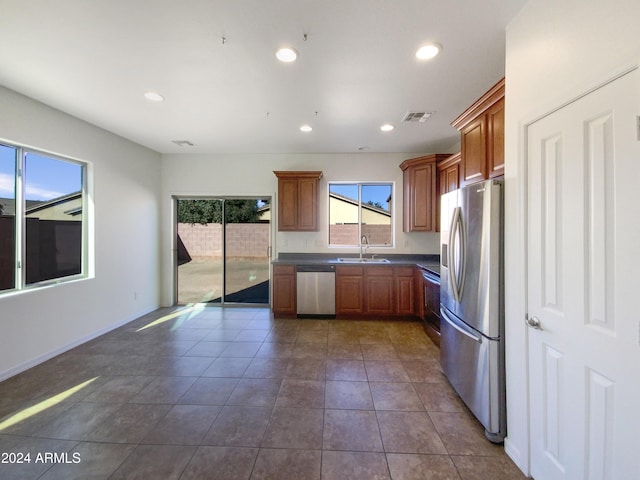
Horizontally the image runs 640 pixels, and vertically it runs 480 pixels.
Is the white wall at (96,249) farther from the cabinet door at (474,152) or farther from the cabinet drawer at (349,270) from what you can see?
the cabinet door at (474,152)

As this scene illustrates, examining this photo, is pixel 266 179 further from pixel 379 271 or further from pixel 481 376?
pixel 481 376

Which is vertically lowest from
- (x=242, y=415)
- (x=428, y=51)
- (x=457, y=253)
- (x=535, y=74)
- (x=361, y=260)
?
(x=242, y=415)

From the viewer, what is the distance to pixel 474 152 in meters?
2.41

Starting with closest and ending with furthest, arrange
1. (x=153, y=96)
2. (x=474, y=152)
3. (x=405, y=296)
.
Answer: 1. (x=474, y=152)
2. (x=153, y=96)
3. (x=405, y=296)

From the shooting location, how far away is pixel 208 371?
2689 millimetres

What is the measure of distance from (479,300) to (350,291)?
249 centimetres

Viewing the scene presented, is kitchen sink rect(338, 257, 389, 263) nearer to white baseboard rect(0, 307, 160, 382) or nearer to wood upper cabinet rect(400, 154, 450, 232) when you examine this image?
wood upper cabinet rect(400, 154, 450, 232)

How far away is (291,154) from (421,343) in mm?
3602

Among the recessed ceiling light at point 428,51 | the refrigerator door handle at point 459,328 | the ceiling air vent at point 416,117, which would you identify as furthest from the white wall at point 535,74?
the ceiling air vent at point 416,117

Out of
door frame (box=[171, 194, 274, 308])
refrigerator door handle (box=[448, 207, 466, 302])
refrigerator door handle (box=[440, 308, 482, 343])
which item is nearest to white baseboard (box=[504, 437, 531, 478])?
refrigerator door handle (box=[440, 308, 482, 343])

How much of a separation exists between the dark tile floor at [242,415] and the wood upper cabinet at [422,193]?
1.83 m

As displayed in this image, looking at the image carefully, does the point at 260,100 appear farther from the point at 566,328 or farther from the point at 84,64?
the point at 566,328

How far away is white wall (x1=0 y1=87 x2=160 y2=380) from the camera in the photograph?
263 centimetres

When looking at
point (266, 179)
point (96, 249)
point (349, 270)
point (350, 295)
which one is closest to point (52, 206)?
point (96, 249)
